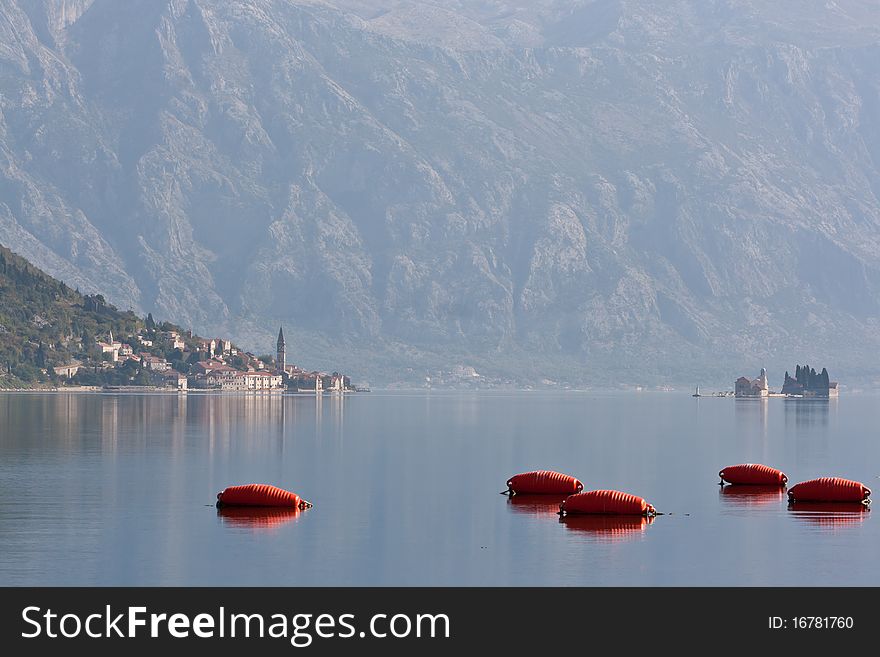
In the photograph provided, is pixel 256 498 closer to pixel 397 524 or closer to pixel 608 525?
pixel 397 524

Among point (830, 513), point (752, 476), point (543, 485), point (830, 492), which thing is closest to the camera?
point (830, 513)

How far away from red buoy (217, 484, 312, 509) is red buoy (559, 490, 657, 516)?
14948mm

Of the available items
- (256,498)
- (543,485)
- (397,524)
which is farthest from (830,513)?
(256,498)

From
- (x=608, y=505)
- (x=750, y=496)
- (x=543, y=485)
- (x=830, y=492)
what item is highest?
(x=608, y=505)

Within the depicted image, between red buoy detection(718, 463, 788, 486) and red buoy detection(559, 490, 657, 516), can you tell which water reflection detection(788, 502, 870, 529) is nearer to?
red buoy detection(559, 490, 657, 516)

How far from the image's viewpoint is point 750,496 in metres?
113

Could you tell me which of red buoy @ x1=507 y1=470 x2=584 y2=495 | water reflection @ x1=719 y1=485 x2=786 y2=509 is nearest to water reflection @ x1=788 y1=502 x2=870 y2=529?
water reflection @ x1=719 y1=485 x2=786 y2=509

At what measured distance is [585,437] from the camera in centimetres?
18912

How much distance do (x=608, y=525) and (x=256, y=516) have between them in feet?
61.6

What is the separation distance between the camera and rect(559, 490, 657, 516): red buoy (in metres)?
95.6
